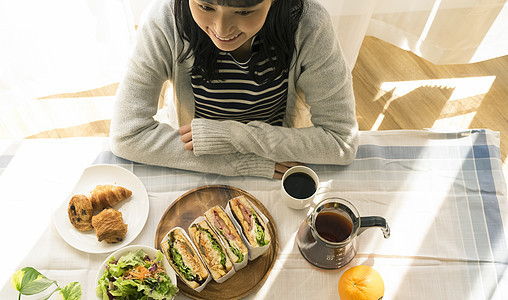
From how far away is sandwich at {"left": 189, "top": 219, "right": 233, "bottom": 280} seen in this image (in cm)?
103

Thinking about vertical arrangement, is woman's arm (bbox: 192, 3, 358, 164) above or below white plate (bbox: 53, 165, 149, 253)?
above

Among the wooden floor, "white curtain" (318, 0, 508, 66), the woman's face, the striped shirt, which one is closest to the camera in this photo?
the woman's face

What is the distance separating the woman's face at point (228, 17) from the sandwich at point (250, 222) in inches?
15.1

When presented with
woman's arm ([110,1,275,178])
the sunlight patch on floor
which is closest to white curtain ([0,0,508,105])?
the sunlight patch on floor

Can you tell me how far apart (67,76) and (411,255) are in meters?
1.54

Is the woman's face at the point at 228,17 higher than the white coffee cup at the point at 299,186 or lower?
higher

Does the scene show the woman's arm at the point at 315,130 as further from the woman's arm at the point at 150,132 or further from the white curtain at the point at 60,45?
the white curtain at the point at 60,45

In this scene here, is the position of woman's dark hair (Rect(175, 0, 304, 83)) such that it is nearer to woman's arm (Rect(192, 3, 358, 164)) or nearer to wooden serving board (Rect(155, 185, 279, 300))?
woman's arm (Rect(192, 3, 358, 164))

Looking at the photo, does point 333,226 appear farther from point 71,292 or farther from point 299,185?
point 71,292

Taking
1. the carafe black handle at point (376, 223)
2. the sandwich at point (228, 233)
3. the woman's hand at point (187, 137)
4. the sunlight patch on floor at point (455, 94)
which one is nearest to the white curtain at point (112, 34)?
the sunlight patch on floor at point (455, 94)

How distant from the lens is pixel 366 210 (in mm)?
1152

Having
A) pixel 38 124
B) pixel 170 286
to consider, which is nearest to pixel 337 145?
pixel 170 286

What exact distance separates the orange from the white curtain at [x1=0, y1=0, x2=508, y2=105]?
1141 mm

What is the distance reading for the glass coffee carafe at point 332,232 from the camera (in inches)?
38.2
